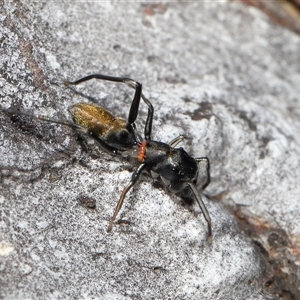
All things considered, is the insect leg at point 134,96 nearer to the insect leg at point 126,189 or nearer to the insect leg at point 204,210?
the insect leg at point 126,189

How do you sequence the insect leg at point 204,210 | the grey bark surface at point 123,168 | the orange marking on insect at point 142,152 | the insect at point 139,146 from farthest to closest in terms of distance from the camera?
1. the orange marking on insect at point 142,152
2. the insect at point 139,146
3. the insect leg at point 204,210
4. the grey bark surface at point 123,168

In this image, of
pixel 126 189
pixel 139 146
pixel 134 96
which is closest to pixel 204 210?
pixel 126 189

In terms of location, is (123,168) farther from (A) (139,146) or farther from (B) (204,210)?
(B) (204,210)

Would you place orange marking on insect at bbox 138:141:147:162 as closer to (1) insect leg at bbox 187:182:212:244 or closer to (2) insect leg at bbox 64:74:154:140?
(2) insect leg at bbox 64:74:154:140

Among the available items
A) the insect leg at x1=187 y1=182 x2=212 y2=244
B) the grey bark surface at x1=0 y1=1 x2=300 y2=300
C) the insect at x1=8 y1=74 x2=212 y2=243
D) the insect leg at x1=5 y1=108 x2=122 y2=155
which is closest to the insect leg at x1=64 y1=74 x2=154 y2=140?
the insect at x1=8 y1=74 x2=212 y2=243

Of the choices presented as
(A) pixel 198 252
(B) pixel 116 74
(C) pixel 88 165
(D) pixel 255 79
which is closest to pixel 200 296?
(A) pixel 198 252

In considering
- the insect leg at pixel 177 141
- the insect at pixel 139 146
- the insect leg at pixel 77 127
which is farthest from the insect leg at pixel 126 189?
the insect leg at pixel 177 141
